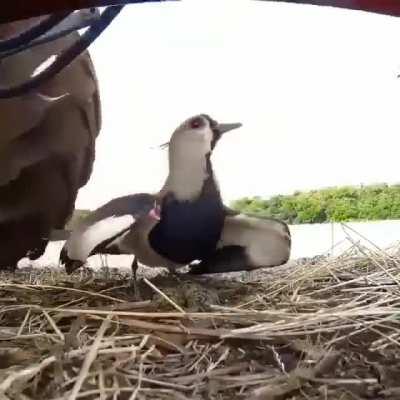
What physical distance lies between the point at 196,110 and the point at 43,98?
0.20 meters

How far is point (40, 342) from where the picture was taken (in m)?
0.64

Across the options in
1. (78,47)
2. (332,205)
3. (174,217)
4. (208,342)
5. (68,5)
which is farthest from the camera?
(332,205)

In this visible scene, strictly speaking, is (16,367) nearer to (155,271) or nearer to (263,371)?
(263,371)

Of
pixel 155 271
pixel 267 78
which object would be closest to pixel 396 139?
pixel 267 78

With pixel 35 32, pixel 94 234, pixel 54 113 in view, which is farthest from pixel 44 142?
pixel 35 32

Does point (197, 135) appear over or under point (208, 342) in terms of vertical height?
over

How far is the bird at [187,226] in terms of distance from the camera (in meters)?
0.84

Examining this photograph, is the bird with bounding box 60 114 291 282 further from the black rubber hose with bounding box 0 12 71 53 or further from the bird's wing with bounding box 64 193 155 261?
the black rubber hose with bounding box 0 12 71 53

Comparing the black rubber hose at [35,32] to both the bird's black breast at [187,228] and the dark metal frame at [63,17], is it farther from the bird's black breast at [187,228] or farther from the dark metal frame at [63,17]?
the bird's black breast at [187,228]

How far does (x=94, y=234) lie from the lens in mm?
835

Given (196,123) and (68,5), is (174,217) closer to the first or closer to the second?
(196,123)

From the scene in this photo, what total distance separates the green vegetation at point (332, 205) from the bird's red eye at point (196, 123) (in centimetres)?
12

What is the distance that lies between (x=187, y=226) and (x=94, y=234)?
97 mm

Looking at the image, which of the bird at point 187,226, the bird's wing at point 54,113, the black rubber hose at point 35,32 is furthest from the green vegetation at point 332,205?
the black rubber hose at point 35,32
